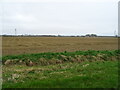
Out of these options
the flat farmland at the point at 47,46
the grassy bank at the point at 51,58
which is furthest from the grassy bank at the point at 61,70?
the flat farmland at the point at 47,46

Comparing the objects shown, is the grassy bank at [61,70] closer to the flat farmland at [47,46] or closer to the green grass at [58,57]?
the green grass at [58,57]

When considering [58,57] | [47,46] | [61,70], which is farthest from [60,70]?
[47,46]

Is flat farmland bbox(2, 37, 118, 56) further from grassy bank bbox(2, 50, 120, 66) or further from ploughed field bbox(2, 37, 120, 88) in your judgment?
ploughed field bbox(2, 37, 120, 88)

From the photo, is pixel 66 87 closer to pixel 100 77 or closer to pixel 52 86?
pixel 52 86

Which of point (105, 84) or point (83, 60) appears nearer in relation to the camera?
point (105, 84)

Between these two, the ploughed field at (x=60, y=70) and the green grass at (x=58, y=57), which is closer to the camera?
the ploughed field at (x=60, y=70)

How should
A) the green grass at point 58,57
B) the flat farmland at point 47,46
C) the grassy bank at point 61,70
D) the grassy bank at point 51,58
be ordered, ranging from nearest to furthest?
the grassy bank at point 61,70, the grassy bank at point 51,58, the green grass at point 58,57, the flat farmland at point 47,46

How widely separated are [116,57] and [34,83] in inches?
580

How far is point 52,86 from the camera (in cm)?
907

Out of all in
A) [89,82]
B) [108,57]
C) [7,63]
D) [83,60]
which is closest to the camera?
[89,82]

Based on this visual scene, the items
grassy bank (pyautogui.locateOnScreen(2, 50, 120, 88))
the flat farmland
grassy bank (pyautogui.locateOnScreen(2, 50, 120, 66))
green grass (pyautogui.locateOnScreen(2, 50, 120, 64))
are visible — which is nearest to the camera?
grassy bank (pyautogui.locateOnScreen(2, 50, 120, 88))

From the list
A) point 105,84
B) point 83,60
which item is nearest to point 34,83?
point 105,84

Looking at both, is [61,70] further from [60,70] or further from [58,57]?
[58,57]

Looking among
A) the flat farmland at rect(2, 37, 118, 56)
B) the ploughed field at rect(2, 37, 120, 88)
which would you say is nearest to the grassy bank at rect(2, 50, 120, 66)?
the ploughed field at rect(2, 37, 120, 88)
